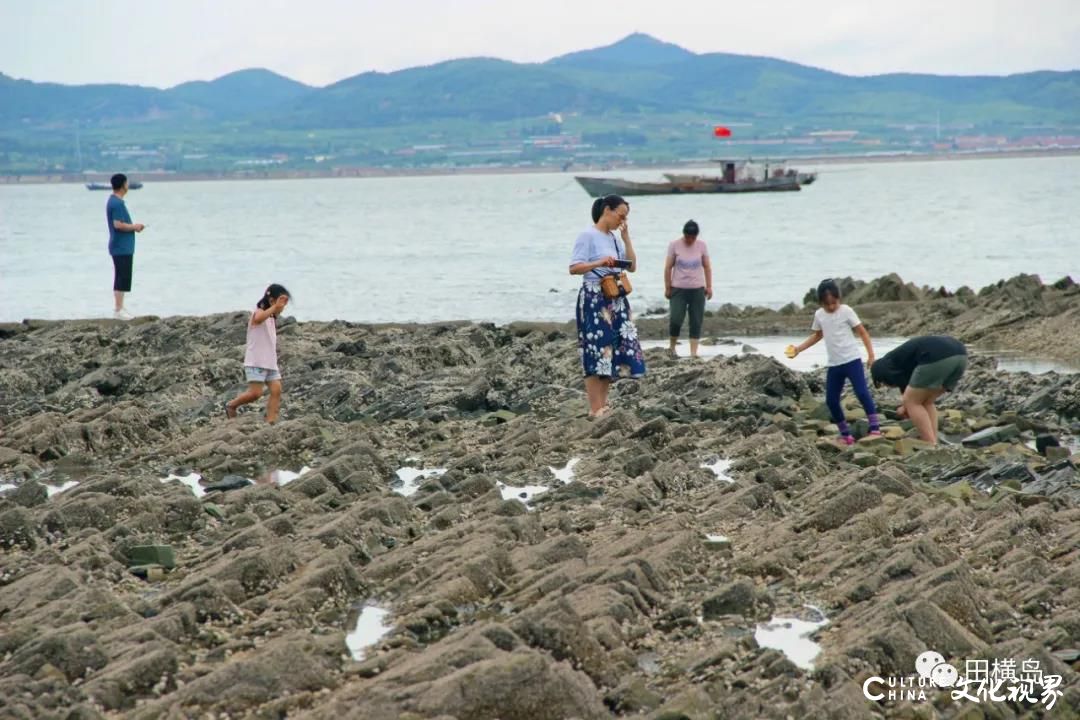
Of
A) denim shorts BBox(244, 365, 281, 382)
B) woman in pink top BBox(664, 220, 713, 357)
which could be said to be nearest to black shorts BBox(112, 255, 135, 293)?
woman in pink top BBox(664, 220, 713, 357)

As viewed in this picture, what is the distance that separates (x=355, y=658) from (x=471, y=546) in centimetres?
147

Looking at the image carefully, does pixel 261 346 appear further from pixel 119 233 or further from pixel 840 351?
pixel 119 233

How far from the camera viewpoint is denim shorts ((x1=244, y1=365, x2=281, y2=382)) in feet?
41.9

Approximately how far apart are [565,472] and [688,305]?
667cm

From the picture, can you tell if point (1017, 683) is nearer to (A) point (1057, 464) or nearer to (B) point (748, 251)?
(A) point (1057, 464)

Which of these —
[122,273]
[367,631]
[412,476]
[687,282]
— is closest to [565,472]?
[412,476]

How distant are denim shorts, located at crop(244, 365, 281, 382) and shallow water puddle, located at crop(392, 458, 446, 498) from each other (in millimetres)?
2015

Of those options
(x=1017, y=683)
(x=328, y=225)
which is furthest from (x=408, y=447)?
(x=328, y=225)

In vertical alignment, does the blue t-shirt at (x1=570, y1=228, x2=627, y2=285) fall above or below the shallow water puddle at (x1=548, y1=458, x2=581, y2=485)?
above

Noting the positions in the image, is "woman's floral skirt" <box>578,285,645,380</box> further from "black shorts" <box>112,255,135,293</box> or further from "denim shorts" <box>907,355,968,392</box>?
"black shorts" <box>112,255,135,293</box>

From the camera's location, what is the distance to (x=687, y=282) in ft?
55.4

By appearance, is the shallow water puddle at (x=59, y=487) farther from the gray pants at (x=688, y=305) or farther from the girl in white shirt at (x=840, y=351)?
the gray pants at (x=688, y=305)

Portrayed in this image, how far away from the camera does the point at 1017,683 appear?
5.98 m
